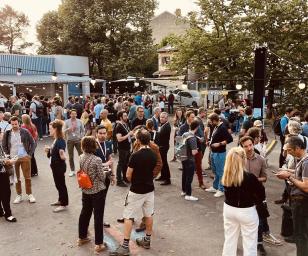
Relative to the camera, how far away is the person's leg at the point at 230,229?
4512mm

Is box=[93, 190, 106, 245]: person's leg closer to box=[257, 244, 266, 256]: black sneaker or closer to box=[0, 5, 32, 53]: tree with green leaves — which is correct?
box=[257, 244, 266, 256]: black sneaker

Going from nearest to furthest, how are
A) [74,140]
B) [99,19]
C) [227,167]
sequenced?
1. [227,167]
2. [74,140]
3. [99,19]

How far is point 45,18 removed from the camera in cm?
3731

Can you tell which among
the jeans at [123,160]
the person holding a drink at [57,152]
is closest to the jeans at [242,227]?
the person holding a drink at [57,152]

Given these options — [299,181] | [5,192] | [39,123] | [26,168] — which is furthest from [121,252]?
[39,123]

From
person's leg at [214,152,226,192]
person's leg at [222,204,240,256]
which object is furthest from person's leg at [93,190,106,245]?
person's leg at [214,152,226,192]

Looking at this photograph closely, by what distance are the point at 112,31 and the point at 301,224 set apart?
30192 mm

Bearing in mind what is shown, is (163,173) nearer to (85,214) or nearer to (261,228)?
(85,214)

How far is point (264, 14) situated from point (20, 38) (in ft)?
122

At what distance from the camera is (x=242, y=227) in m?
4.52

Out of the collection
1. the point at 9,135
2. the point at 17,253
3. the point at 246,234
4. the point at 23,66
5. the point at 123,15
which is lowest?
the point at 17,253

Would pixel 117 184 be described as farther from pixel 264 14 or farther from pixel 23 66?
pixel 23 66

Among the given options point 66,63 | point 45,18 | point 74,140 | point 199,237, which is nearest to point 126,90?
point 66,63

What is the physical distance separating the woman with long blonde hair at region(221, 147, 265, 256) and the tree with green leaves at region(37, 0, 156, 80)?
92.0ft
